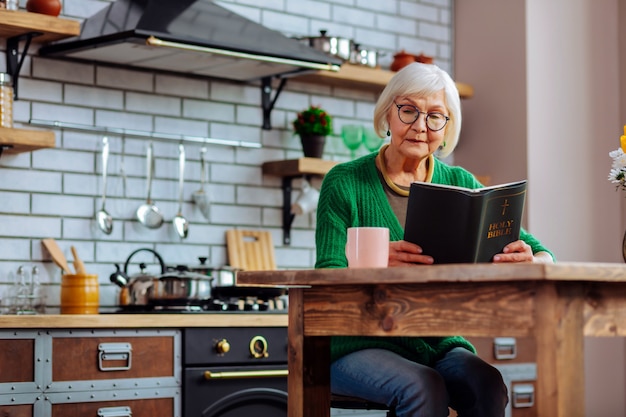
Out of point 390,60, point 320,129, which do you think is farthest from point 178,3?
point 390,60

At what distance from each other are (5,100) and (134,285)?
83cm

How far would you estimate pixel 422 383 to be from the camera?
2482 mm

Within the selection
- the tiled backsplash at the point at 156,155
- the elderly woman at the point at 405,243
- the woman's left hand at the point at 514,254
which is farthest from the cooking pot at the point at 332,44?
the woman's left hand at the point at 514,254

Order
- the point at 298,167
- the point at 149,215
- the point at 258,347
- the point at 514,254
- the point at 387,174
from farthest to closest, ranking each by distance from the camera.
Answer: the point at 298,167
the point at 149,215
the point at 258,347
the point at 387,174
the point at 514,254

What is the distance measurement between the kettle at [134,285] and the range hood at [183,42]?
78cm

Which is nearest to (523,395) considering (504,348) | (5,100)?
(504,348)

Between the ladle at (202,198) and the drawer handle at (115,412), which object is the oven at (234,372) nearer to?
the drawer handle at (115,412)

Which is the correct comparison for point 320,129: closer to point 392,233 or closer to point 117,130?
point 117,130

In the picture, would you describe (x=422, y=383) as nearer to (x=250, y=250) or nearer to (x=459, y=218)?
(x=459, y=218)

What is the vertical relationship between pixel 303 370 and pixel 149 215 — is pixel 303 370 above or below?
below

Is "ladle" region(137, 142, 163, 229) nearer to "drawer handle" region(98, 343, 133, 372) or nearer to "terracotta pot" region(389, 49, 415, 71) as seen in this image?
"drawer handle" region(98, 343, 133, 372)

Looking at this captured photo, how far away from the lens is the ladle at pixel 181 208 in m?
4.31

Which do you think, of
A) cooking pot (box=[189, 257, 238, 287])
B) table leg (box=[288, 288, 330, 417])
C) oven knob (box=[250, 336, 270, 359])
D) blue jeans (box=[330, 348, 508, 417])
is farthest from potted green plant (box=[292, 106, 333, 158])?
table leg (box=[288, 288, 330, 417])

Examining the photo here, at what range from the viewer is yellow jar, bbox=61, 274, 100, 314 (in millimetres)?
3832
